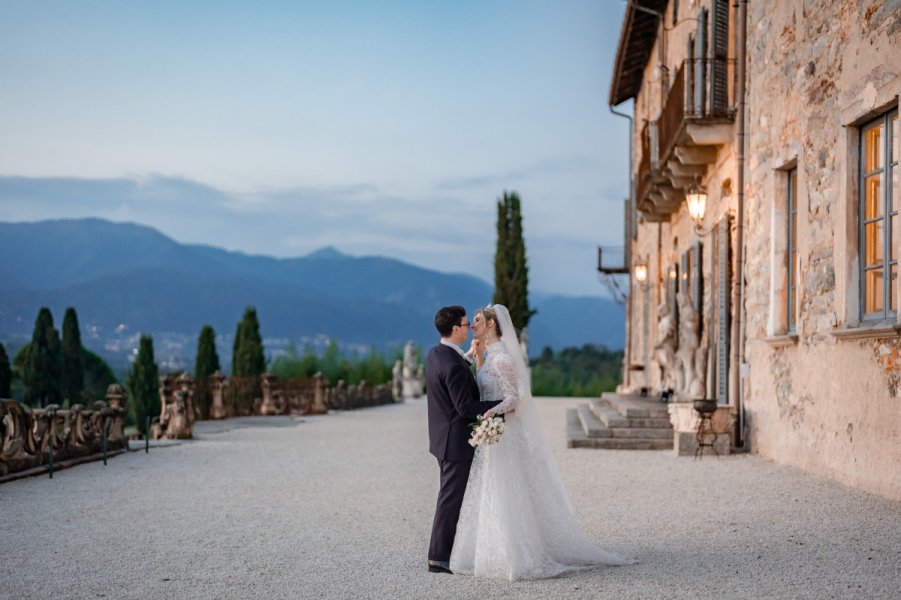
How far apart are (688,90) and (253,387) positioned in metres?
14.9

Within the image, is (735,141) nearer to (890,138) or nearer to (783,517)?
(890,138)

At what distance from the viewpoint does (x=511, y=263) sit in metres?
44.8

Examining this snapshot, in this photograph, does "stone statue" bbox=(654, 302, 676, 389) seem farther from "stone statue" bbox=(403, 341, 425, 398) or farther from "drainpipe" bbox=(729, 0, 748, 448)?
"stone statue" bbox=(403, 341, 425, 398)

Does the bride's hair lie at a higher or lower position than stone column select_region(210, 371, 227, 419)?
higher

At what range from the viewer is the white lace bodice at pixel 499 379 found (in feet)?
19.8

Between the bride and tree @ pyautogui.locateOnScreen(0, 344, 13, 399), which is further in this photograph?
tree @ pyautogui.locateOnScreen(0, 344, 13, 399)

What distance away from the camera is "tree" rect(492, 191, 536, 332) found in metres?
44.0

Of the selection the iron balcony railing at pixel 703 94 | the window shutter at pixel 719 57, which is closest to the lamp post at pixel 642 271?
the iron balcony railing at pixel 703 94

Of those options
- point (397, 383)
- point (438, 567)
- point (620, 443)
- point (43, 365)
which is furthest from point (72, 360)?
point (438, 567)

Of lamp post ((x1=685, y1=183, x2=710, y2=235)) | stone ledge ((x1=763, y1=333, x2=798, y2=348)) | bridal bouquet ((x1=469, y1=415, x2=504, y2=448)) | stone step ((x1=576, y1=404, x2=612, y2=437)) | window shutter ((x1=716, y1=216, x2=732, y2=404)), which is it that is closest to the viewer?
bridal bouquet ((x1=469, y1=415, x2=504, y2=448))

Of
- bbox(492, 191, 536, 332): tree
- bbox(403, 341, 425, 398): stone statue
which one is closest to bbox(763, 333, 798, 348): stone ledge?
bbox(403, 341, 425, 398): stone statue

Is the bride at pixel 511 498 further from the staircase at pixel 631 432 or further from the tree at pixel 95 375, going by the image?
the tree at pixel 95 375

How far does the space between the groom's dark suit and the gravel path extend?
0.26 meters

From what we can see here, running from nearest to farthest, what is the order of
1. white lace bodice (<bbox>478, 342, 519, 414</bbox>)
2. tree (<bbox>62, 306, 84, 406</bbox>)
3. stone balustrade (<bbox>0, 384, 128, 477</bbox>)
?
white lace bodice (<bbox>478, 342, 519, 414</bbox>), stone balustrade (<bbox>0, 384, 128, 477</bbox>), tree (<bbox>62, 306, 84, 406</bbox>)
